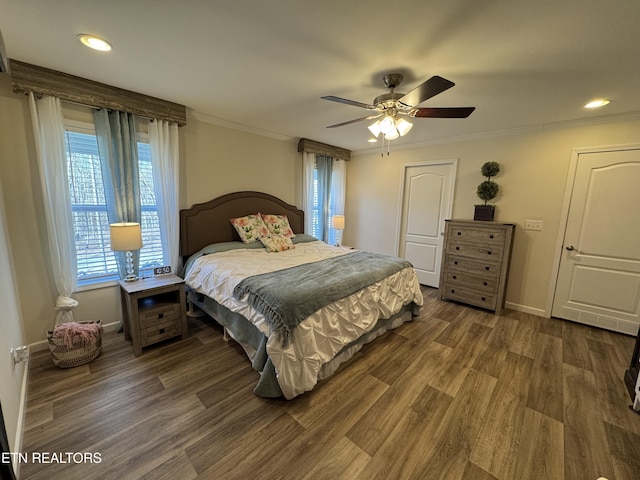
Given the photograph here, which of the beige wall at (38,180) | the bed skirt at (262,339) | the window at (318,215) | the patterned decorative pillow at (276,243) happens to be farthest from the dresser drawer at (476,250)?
the beige wall at (38,180)

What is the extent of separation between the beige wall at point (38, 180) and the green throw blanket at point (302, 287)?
Result: 163 cm

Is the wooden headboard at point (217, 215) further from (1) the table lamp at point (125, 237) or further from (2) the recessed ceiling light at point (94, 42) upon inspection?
(2) the recessed ceiling light at point (94, 42)

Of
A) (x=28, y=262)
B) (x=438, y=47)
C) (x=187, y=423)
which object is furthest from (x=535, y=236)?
(x=28, y=262)

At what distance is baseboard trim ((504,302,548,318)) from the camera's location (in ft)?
10.8

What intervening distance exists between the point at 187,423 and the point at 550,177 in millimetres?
4404

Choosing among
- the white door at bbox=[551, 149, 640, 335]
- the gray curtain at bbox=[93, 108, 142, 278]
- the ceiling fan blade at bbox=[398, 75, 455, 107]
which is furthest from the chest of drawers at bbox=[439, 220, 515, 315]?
the gray curtain at bbox=[93, 108, 142, 278]

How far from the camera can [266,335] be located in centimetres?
180

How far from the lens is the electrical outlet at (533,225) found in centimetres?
322

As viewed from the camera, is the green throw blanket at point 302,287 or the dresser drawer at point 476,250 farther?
the dresser drawer at point 476,250

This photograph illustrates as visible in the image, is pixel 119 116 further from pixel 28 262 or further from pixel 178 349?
pixel 178 349

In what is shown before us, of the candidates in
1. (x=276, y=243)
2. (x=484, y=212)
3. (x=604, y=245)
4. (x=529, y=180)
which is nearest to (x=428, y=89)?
(x=276, y=243)

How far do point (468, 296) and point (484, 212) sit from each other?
1167 mm

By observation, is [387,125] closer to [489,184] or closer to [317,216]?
[489,184]

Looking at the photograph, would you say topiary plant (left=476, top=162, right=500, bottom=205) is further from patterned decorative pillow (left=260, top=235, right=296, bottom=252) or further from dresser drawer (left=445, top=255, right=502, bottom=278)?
patterned decorative pillow (left=260, top=235, right=296, bottom=252)
